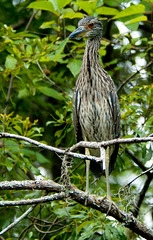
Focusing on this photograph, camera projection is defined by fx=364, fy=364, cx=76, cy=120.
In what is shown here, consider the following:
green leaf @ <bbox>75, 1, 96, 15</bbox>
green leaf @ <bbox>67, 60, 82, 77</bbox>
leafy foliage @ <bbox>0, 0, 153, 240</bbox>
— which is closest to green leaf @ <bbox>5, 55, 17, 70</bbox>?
leafy foliage @ <bbox>0, 0, 153, 240</bbox>

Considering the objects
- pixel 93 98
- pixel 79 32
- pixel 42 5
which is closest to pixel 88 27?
pixel 79 32

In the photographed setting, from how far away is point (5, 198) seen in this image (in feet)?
12.1

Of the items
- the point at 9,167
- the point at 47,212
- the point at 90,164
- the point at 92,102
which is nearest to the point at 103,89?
the point at 92,102

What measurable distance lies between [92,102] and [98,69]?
39 cm

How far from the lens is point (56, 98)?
443 centimetres

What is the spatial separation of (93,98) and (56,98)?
79 cm

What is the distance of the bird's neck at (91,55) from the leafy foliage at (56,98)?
0.54 feet

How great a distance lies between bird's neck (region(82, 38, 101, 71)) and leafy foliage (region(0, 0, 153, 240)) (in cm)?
16

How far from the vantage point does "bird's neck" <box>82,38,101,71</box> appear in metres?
3.87

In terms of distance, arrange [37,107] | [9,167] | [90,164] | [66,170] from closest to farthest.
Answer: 1. [66,170]
2. [9,167]
3. [90,164]
4. [37,107]

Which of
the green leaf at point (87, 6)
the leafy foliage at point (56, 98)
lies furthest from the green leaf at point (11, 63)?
the green leaf at point (87, 6)

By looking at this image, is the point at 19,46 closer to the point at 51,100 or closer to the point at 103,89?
the point at 103,89

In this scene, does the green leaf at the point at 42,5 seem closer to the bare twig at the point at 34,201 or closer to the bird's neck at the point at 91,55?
the bird's neck at the point at 91,55

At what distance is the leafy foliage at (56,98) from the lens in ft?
11.3
